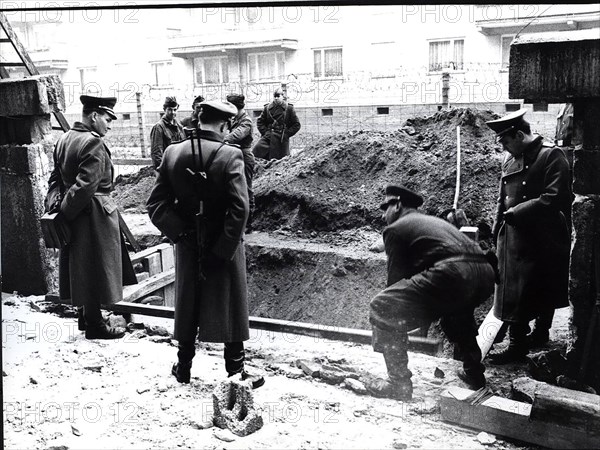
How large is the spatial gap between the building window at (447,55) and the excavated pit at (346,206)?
2.14 m

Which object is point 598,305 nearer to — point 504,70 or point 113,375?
point 504,70

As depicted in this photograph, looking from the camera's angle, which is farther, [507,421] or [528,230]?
[528,230]

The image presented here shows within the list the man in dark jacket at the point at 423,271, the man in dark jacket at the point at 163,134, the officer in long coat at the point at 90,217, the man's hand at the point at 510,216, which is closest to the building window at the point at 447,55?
the man in dark jacket at the point at 423,271

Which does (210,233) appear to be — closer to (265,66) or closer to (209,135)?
(209,135)

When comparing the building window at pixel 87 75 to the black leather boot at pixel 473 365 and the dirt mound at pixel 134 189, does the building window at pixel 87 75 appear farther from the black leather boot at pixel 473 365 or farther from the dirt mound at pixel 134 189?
the dirt mound at pixel 134 189

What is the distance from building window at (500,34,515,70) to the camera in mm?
3162

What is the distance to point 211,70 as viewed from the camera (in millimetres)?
3988

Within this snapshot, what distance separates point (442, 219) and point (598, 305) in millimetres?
922

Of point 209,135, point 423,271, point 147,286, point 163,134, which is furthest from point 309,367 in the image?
point 163,134

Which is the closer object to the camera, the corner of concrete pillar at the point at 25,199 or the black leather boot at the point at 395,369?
the black leather boot at the point at 395,369

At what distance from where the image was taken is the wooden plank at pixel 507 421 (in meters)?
2.96

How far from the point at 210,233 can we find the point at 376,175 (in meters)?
3.45

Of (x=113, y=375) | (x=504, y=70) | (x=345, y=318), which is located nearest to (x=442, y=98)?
(x=504, y=70)

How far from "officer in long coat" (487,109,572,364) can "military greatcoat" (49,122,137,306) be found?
2.61m
